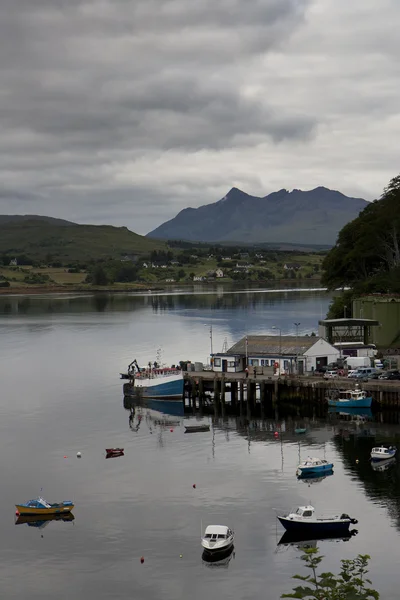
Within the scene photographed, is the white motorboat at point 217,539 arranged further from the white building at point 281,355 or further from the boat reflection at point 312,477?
the white building at point 281,355

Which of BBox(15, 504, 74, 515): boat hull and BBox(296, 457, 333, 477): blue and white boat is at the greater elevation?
BBox(296, 457, 333, 477): blue and white boat

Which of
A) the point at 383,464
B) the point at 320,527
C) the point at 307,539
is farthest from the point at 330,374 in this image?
the point at 307,539

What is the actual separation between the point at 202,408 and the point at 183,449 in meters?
16.9

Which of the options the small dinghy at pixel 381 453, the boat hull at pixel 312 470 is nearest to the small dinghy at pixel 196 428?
the boat hull at pixel 312 470

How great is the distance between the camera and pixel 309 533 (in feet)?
157

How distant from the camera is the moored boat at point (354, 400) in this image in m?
77.4

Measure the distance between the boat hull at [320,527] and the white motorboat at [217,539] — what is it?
12.9 ft

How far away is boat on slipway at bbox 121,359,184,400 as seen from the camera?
86.9m

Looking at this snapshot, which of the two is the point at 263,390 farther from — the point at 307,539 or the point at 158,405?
the point at 307,539

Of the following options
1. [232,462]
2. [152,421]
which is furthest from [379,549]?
[152,421]

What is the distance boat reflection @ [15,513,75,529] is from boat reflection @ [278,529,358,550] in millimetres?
12945

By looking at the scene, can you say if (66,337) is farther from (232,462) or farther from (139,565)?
(139,565)

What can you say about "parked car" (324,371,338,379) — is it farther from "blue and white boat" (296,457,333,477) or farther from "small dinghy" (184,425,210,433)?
"blue and white boat" (296,457,333,477)

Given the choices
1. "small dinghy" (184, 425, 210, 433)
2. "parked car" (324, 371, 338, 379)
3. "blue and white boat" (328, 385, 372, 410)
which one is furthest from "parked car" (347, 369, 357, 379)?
"small dinghy" (184, 425, 210, 433)
